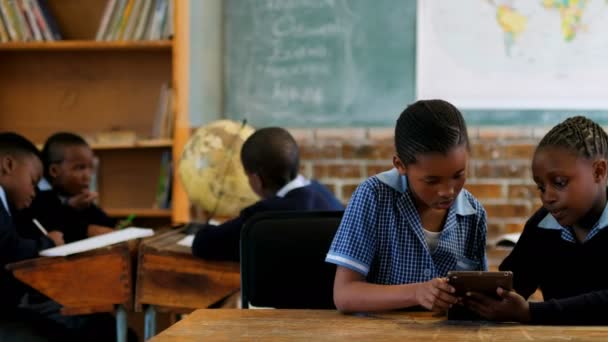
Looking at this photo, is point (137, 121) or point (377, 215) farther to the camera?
point (137, 121)

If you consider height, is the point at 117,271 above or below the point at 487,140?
below

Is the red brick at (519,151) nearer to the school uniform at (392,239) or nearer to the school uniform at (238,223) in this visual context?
the school uniform at (238,223)

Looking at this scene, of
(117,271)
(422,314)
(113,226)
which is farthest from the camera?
(113,226)

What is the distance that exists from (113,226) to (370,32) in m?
1.48

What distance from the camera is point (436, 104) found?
158 centimetres

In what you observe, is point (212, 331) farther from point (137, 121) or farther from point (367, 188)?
point (137, 121)

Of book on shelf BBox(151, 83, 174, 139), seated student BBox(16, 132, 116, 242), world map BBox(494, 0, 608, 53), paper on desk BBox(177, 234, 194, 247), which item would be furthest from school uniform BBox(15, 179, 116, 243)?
world map BBox(494, 0, 608, 53)

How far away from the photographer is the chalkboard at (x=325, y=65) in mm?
3646

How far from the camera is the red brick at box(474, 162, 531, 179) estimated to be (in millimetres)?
3621

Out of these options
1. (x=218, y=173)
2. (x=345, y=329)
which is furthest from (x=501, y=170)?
(x=345, y=329)

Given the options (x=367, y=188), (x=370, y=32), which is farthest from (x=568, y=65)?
(x=367, y=188)

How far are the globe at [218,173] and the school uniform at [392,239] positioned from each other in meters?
1.48

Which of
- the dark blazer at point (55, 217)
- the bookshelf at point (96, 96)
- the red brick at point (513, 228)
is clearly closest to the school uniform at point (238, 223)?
the dark blazer at point (55, 217)

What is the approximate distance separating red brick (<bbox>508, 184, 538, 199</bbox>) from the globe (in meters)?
1.27
